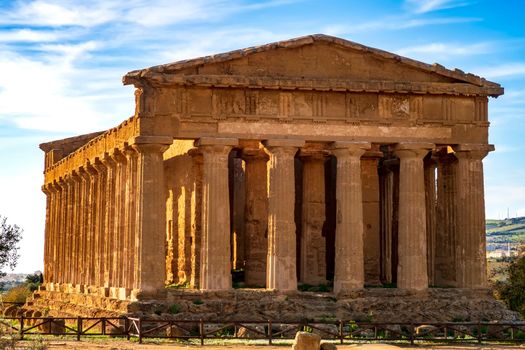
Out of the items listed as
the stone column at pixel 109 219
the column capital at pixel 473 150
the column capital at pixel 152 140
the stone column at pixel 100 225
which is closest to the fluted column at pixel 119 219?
the stone column at pixel 109 219

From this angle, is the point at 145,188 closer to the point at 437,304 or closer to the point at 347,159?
the point at 347,159

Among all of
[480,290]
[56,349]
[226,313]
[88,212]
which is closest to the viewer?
[56,349]

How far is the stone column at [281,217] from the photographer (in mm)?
43312

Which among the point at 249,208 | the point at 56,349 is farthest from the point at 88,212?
the point at 56,349

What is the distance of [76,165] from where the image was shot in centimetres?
5850

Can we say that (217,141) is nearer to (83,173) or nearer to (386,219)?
(386,219)

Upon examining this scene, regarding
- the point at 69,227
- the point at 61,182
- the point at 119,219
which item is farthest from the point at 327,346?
the point at 61,182

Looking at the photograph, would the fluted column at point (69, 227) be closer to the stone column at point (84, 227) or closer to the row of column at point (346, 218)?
the stone column at point (84, 227)

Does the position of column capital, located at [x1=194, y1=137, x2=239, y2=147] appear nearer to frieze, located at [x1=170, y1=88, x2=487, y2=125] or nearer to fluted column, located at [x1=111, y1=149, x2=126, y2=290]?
frieze, located at [x1=170, y1=88, x2=487, y2=125]

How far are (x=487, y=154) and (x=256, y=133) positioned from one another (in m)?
9.58

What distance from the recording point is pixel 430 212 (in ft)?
164

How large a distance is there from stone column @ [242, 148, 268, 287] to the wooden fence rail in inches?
274

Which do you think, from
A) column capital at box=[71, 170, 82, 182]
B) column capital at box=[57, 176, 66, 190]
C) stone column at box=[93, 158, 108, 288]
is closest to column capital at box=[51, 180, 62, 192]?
column capital at box=[57, 176, 66, 190]

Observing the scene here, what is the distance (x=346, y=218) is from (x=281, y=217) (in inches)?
103
